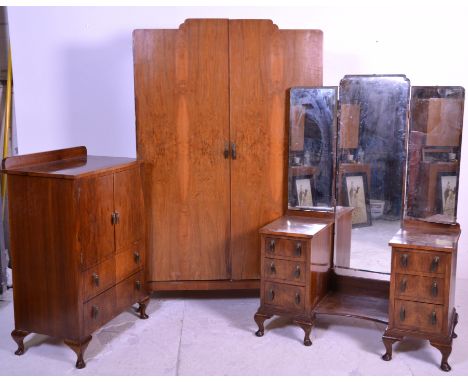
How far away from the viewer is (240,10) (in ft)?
13.4

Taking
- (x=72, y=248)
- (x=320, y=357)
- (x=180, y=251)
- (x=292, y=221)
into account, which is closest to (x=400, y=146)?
(x=292, y=221)

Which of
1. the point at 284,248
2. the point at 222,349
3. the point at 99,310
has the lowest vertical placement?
the point at 222,349

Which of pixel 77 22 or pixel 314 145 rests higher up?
pixel 77 22

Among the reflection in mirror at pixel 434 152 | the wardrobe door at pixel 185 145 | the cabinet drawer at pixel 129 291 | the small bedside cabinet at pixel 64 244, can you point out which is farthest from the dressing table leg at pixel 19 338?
the reflection in mirror at pixel 434 152

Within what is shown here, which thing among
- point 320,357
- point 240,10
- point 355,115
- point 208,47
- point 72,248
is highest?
point 240,10

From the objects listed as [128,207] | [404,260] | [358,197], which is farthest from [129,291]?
[404,260]

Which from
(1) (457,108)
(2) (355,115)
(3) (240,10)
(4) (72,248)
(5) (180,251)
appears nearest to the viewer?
(4) (72,248)

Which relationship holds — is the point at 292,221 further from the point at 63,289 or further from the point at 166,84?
the point at 63,289

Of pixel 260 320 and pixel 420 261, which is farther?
pixel 260 320

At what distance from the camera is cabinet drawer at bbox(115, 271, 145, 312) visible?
11.2 ft

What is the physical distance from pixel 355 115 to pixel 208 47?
3.19ft

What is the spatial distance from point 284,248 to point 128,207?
0.94m

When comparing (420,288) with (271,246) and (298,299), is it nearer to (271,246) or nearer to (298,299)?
(298,299)

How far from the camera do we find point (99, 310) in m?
3.20
